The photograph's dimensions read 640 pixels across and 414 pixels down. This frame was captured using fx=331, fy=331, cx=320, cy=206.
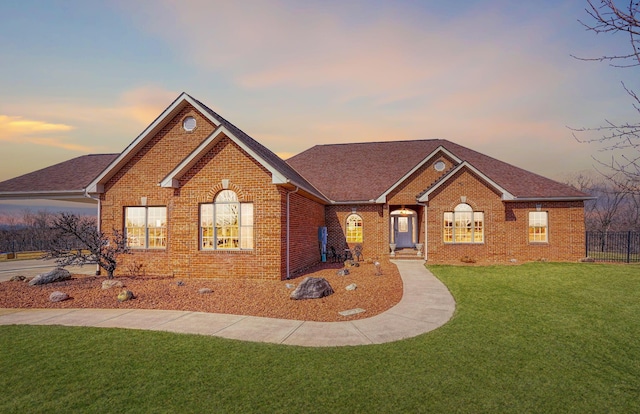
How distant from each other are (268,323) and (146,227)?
9.59m

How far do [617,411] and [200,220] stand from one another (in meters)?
12.5

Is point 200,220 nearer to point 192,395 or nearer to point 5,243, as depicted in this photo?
point 192,395

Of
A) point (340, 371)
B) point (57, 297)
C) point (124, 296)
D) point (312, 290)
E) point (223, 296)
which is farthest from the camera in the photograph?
point (223, 296)

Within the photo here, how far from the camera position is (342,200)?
789 inches

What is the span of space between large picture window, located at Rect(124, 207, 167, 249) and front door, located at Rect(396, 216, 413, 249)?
52.7 ft

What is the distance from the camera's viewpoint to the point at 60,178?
60.4 ft

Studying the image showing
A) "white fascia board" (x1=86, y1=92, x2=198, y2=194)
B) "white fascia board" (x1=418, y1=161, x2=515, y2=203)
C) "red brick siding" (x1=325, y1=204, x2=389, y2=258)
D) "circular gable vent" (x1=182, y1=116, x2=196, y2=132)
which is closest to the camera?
"white fascia board" (x1=86, y1=92, x2=198, y2=194)

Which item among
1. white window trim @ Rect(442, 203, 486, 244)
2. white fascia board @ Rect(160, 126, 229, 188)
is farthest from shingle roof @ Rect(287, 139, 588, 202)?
white fascia board @ Rect(160, 126, 229, 188)

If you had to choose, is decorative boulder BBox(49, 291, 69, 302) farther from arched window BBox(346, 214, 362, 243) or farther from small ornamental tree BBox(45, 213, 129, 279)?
arched window BBox(346, 214, 362, 243)

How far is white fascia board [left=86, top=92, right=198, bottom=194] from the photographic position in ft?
46.4

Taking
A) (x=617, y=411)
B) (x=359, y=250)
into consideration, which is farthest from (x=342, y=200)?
(x=617, y=411)

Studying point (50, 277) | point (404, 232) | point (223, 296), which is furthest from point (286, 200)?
point (404, 232)

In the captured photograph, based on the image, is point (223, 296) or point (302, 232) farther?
point (302, 232)

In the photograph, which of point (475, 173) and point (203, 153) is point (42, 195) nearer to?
point (203, 153)
